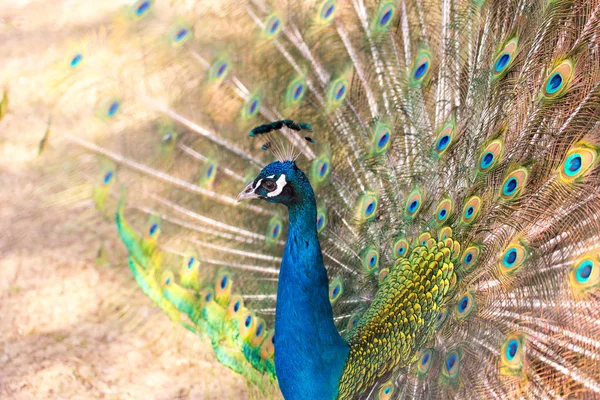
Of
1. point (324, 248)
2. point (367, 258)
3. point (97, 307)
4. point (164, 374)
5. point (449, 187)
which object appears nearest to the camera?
point (449, 187)

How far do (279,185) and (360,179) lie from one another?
0.43 m

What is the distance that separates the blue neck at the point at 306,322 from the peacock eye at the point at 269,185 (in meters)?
0.08

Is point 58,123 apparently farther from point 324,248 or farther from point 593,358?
point 593,358

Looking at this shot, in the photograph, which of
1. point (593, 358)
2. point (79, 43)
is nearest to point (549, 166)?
point (593, 358)

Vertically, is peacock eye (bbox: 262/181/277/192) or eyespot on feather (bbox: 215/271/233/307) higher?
peacock eye (bbox: 262/181/277/192)

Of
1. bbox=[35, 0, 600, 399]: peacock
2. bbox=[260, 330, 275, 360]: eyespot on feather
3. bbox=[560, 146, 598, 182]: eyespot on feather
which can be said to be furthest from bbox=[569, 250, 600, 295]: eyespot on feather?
bbox=[260, 330, 275, 360]: eyespot on feather

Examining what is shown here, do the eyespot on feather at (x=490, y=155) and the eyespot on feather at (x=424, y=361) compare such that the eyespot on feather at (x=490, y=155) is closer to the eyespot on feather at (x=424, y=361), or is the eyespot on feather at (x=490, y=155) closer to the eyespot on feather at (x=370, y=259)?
the eyespot on feather at (x=370, y=259)

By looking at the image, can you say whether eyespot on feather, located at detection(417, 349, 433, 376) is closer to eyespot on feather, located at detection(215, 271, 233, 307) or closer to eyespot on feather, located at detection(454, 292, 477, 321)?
eyespot on feather, located at detection(454, 292, 477, 321)

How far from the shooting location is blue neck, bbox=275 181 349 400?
1561 mm

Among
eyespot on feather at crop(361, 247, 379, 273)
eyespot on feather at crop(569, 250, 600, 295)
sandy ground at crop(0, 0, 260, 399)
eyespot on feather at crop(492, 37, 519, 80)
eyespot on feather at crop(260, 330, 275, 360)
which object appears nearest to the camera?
eyespot on feather at crop(569, 250, 600, 295)

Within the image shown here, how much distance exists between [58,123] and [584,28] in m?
1.39

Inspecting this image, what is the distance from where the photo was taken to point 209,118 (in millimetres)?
1928

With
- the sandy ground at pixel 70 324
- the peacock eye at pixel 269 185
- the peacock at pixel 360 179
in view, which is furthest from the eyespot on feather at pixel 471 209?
the sandy ground at pixel 70 324

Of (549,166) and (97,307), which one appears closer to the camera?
(549,166)
